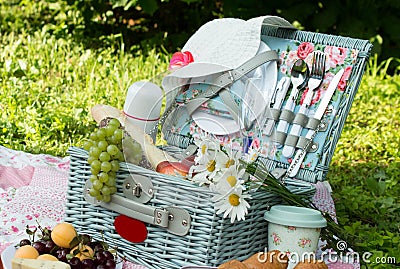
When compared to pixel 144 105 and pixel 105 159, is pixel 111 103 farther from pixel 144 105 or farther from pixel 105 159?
pixel 105 159

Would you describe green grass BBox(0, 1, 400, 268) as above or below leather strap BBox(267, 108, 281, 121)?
below

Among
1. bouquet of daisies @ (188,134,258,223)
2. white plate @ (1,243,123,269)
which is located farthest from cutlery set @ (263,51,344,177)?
white plate @ (1,243,123,269)

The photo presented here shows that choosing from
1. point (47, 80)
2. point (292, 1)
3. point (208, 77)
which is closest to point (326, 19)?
point (292, 1)

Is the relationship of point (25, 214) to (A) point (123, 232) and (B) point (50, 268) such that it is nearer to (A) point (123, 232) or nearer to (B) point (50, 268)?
(A) point (123, 232)

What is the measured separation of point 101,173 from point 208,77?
0.49 meters

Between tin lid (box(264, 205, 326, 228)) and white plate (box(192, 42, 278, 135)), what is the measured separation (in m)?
0.30

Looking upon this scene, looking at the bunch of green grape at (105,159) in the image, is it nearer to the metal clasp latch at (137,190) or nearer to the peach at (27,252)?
the metal clasp latch at (137,190)

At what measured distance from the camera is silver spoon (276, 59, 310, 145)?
2094mm

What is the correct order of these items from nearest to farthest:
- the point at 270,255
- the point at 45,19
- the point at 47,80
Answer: the point at 270,255
the point at 47,80
the point at 45,19

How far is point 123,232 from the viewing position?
176cm

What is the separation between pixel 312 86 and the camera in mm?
2100

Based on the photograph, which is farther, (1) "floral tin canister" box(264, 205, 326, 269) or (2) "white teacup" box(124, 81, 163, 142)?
(2) "white teacup" box(124, 81, 163, 142)

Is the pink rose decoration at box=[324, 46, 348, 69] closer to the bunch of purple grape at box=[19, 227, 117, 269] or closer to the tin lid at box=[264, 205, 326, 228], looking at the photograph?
the tin lid at box=[264, 205, 326, 228]

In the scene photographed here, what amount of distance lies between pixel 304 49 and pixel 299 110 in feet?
0.68
